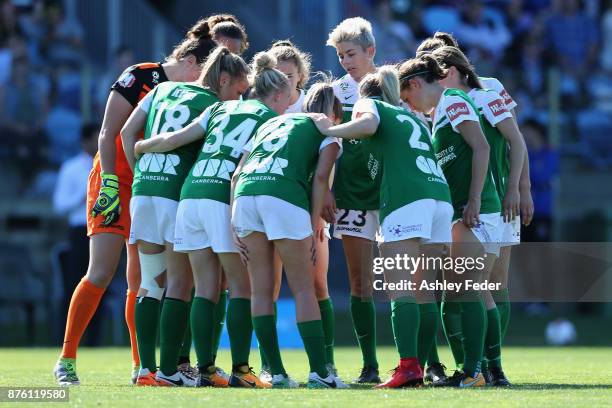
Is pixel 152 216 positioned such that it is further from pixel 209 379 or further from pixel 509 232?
pixel 509 232

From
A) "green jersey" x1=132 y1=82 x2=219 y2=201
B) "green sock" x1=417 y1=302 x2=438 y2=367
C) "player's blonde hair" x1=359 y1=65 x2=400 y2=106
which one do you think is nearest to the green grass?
"green sock" x1=417 y1=302 x2=438 y2=367

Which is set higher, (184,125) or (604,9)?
(604,9)

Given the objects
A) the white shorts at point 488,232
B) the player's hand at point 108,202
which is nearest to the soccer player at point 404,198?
the white shorts at point 488,232

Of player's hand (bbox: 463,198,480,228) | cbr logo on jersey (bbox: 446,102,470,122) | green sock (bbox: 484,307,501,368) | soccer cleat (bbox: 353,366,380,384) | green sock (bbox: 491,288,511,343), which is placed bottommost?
soccer cleat (bbox: 353,366,380,384)

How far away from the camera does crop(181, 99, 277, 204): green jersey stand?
7.88 meters

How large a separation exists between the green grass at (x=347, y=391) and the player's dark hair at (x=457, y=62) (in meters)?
1.96

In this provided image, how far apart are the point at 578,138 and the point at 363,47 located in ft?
31.3

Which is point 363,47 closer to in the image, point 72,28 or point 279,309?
point 279,309

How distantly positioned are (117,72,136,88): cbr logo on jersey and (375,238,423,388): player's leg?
208 centimetres

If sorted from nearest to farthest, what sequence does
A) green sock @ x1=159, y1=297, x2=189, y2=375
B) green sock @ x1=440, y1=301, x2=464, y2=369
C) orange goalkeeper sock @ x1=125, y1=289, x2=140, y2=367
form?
green sock @ x1=159, y1=297, x2=189, y2=375 < green sock @ x1=440, y1=301, x2=464, y2=369 < orange goalkeeper sock @ x1=125, y1=289, x2=140, y2=367

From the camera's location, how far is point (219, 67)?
818 cm

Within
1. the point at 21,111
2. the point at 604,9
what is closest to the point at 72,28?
the point at 21,111

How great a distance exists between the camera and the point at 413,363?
25.1ft

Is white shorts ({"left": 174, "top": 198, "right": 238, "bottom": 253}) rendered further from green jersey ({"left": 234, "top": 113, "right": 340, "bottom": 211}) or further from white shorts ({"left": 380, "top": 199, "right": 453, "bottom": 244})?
white shorts ({"left": 380, "top": 199, "right": 453, "bottom": 244})
